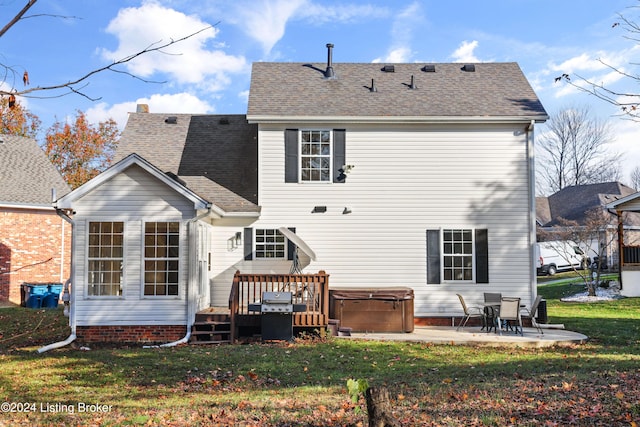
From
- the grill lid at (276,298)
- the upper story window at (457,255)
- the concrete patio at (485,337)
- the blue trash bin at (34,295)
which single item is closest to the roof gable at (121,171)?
the grill lid at (276,298)

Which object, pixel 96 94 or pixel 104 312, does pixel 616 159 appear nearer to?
pixel 104 312

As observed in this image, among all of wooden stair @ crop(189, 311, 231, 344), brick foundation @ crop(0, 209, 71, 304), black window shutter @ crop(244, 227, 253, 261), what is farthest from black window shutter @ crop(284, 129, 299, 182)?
brick foundation @ crop(0, 209, 71, 304)

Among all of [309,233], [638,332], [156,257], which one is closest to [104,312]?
[156,257]

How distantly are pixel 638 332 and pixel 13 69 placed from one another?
14.0 m

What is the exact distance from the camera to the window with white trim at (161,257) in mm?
12656

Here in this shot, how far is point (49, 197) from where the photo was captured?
2155cm

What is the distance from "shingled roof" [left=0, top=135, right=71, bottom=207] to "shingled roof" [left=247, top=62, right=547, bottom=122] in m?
9.78

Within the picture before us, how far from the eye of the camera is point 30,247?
2081cm

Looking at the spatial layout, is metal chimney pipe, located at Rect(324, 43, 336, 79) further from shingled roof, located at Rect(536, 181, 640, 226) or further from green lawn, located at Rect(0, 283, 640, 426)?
shingled roof, located at Rect(536, 181, 640, 226)

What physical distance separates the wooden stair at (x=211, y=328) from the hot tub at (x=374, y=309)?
2.57 meters

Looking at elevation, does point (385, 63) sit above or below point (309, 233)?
above

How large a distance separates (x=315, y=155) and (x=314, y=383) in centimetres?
786

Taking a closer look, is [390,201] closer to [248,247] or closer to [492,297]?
[492,297]

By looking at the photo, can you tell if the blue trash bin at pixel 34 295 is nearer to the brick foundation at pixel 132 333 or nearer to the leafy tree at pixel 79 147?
the brick foundation at pixel 132 333
